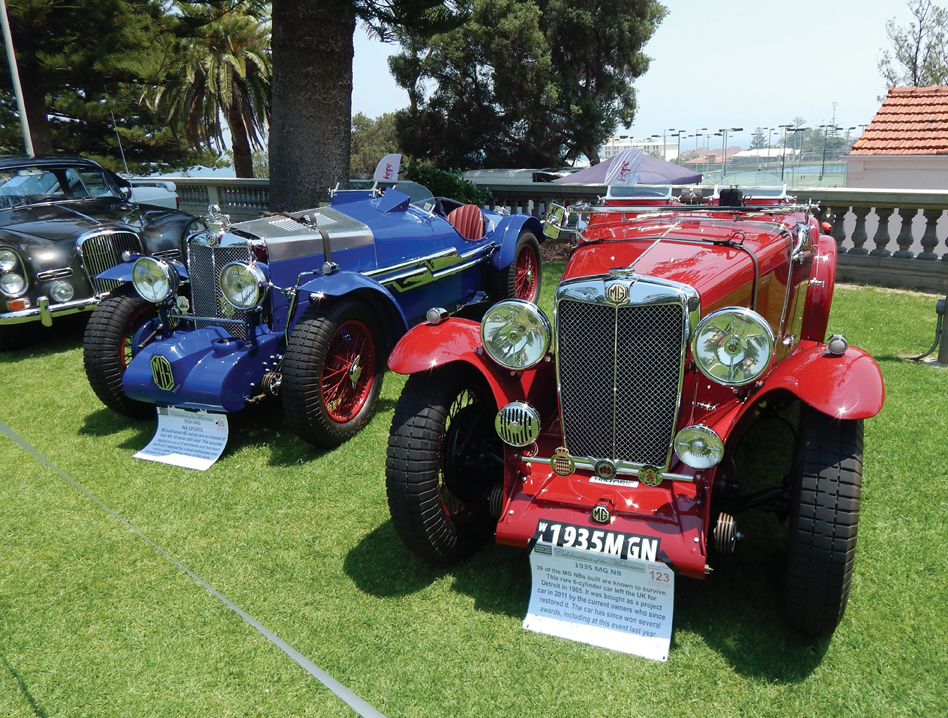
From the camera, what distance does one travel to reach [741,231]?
140 inches

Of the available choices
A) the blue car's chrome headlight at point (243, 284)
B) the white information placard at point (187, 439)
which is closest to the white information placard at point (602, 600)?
the white information placard at point (187, 439)

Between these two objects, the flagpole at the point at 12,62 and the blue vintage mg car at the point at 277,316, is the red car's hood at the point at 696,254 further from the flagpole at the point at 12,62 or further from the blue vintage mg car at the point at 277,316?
the flagpole at the point at 12,62

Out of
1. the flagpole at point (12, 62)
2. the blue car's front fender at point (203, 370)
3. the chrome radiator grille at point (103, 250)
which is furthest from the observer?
the flagpole at point (12, 62)

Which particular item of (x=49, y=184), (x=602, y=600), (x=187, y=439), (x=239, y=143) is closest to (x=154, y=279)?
(x=187, y=439)

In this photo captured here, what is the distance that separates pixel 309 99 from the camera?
762 cm

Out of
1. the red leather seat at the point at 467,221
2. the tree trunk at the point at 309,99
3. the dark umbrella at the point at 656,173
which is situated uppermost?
the tree trunk at the point at 309,99

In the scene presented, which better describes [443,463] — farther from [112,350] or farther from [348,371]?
[112,350]

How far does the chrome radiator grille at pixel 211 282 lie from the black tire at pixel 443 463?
80.9 inches

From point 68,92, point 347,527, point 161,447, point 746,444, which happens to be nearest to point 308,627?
point 347,527

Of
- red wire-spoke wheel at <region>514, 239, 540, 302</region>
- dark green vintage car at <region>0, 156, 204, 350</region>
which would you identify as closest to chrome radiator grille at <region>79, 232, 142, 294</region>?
dark green vintage car at <region>0, 156, 204, 350</region>

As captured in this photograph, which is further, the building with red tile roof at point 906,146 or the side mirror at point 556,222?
the building with red tile roof at point 906,146

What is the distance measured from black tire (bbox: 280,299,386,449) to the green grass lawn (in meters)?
0.28

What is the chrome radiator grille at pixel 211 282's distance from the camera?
463 cm

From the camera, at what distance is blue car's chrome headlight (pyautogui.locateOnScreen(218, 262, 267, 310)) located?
435 centimetres
